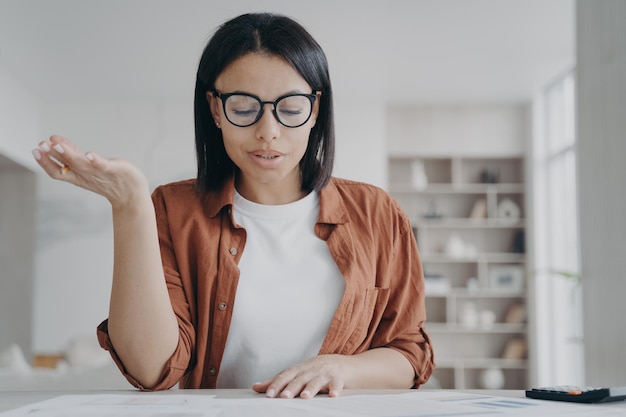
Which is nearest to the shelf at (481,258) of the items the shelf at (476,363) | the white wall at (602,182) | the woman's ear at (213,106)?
the shelf at (476,363)

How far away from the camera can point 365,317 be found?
1.14 meters

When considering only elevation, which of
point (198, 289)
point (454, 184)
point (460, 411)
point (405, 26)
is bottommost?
point (460, 411)

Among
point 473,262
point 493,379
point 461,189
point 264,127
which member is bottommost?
point 493,379

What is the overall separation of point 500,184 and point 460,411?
6161 mm

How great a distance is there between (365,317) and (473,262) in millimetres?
5784

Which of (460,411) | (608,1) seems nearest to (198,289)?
(460,411)

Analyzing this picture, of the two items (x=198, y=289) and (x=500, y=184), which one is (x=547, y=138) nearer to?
(x=500, y=184)

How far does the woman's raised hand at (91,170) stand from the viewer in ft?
2.47

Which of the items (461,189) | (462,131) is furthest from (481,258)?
(462,131)

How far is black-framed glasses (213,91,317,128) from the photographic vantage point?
105cm

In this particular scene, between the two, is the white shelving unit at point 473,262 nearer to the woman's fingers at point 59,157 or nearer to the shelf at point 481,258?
the shelf at point 481,258

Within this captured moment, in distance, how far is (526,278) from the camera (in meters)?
6.59

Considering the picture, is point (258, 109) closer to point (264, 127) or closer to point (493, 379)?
point (264, 127)

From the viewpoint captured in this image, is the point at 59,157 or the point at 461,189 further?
the point at 461,189
